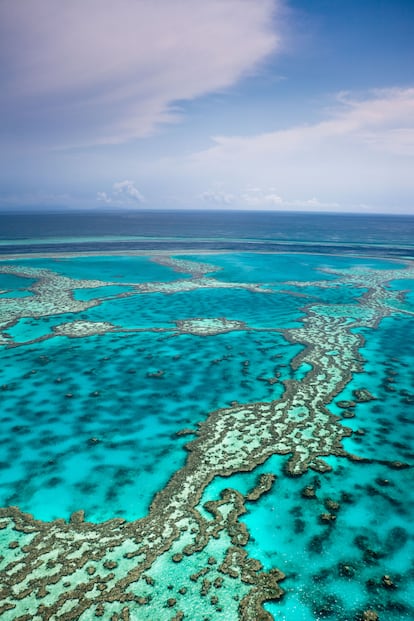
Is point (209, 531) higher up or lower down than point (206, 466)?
lower down

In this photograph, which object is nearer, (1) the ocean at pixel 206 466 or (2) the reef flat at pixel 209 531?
(2) the reef flat at pixel 209 531

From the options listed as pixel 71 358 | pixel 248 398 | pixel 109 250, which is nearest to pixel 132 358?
pixel 71 358

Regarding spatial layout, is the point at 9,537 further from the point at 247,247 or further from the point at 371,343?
the point at 247,247

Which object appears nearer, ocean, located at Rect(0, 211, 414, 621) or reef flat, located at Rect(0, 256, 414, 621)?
reef flat, located at Rect(0, 256, 414, 621)

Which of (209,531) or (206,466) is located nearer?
(209,531)
